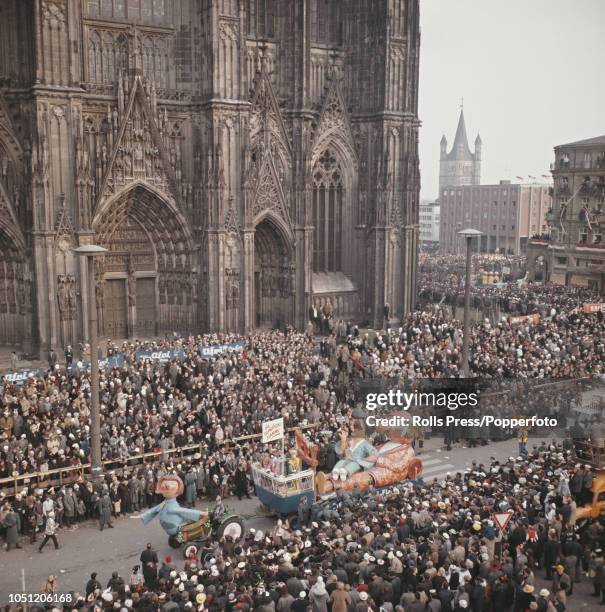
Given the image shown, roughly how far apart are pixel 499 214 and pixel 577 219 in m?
74.9

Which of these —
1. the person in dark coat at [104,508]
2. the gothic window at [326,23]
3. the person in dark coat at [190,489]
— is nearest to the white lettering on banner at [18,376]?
the person in dark coat at [104,508]

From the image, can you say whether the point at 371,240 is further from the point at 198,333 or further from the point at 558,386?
the point at 558,386

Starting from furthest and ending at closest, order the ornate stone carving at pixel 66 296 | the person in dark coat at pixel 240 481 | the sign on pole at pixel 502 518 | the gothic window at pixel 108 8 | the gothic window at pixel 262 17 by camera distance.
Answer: the gothic window at pixel 262 17, the gothic window at pixel 108 8, the ornate stone carving at pixel 66 296, the person in dark coat at pixel 240 481, the sign on pole at pixel 502 518

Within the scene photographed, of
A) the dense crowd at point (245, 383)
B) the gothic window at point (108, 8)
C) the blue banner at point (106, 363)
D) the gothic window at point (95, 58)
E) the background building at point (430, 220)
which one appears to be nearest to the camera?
the dense crowd at point (245, 383)

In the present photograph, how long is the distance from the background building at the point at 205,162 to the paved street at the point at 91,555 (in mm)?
15912

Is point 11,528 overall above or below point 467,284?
below

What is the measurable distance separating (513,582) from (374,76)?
3476 centimetres

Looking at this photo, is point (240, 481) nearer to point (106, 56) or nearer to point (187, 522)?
point (187, 522)

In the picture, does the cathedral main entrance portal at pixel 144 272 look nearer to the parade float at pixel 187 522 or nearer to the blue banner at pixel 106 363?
the blue banner at pixel 106 363

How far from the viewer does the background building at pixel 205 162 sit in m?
34.9

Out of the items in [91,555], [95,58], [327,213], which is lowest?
[91,555]

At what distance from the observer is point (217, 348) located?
3266 centimetres

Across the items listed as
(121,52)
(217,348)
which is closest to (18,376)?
(217,348)

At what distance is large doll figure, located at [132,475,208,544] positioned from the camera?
19.5 m
